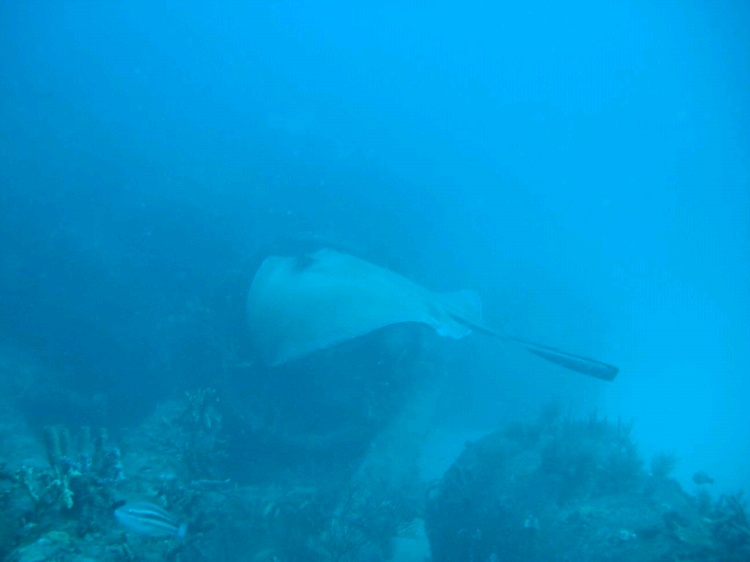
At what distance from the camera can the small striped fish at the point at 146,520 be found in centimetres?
374

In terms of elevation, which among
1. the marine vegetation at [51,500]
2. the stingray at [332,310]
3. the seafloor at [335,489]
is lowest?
the marine vegetation at [51,500]

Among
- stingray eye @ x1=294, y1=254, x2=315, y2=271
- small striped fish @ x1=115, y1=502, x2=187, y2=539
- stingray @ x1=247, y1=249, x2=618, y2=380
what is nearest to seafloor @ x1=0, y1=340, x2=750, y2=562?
small striped fish @ x1=115, y1=502, x2=187, y2=539

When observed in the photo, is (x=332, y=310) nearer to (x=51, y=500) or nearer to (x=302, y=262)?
(x=302, y=262)

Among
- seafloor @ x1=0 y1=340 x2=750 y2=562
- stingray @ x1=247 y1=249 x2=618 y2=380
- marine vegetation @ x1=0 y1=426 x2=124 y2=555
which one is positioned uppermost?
stingray @ x1=247 y1=249 x2=618 y2=380

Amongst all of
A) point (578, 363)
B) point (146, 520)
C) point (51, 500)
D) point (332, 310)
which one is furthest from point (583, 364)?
point (51, 500)

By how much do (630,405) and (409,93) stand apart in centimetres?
3314

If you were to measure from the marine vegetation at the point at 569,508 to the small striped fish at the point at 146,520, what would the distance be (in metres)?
4.61

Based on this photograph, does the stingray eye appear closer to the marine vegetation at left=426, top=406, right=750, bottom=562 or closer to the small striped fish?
the small striped fish

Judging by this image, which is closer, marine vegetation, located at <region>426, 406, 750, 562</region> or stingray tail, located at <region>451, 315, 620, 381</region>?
marine vegetation, located at <region>426, 406, 750, 562</region>

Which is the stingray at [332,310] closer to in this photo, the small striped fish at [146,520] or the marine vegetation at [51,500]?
the small striped fish at [146,520]

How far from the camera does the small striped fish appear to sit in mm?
3736

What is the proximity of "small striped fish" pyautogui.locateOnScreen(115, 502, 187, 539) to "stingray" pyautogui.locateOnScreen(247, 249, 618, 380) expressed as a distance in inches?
88.3

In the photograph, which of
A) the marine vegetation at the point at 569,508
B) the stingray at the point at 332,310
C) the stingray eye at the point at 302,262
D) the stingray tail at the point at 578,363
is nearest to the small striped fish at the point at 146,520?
the stingray at the point at 332,310

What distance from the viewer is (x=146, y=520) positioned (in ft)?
12.7
